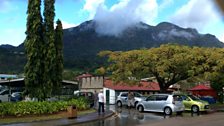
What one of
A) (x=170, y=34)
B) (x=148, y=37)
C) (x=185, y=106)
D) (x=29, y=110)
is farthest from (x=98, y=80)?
(x=170, y=34)

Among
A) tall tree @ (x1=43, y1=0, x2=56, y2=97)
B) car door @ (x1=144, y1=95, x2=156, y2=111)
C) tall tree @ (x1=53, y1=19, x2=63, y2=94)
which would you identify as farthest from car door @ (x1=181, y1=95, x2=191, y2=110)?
tall tree @ (x1=43, y1=0, x2=56, y2=97)

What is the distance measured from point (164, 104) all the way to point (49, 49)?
9.39 metres

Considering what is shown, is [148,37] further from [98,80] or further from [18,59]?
[98,80]

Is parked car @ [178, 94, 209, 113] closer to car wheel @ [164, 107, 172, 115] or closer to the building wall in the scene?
car wheel @ [164, 107, 172, 115]

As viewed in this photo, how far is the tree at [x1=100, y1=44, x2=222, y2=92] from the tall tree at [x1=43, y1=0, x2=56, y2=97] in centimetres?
1116

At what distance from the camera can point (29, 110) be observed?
23203 mm

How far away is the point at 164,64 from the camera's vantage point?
119 feet

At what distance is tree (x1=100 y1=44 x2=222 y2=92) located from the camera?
36.5 meters

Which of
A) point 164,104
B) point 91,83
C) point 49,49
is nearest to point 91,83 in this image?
point 91,83

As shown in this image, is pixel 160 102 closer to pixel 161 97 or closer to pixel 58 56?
pixel 161 97

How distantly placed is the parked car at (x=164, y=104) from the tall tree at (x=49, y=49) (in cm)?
762

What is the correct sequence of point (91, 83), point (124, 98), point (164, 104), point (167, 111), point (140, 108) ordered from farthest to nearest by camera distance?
point (91, 83), point (124, 98), point (140, 108), point (164, 104), point (167, 111)

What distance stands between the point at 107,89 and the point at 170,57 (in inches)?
700

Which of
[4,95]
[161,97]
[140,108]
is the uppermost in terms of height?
[4,95]
